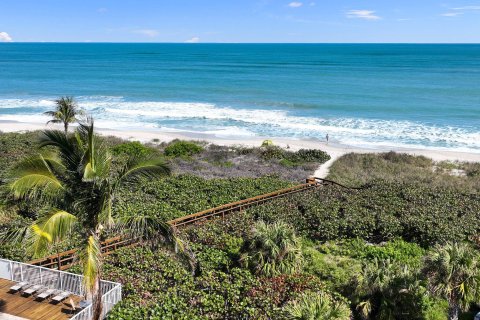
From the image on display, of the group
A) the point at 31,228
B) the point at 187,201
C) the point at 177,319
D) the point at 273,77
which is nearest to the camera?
the point at 31,228

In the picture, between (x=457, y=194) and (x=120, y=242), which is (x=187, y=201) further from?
(x=457, y=194)

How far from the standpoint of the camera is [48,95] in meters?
74.0

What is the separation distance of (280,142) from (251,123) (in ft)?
35.3

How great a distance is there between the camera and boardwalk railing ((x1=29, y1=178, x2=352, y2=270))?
45.4ft

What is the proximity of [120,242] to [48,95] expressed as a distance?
65972 mm

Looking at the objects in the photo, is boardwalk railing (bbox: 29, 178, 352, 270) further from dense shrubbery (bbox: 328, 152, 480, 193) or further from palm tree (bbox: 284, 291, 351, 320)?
dense shrubbery (bbox: 328, 152, 480, 193)

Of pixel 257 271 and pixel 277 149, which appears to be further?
pixel 277 149

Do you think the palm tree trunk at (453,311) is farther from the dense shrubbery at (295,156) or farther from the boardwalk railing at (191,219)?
the dense shrubbery at (295,156)

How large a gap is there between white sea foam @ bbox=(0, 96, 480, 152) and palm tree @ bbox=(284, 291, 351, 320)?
34.6 metres

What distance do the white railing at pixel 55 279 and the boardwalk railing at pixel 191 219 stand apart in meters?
0.61

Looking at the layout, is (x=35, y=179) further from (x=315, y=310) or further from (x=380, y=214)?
(x=380, y=214)

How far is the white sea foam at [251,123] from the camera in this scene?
45.8 metres

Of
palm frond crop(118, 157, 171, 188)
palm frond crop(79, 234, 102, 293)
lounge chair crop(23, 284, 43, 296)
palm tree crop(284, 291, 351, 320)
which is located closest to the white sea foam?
palm tree crop(284, 291, 351, 320)

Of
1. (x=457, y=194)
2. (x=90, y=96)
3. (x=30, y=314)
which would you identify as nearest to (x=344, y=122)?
(x=457, y=194)
